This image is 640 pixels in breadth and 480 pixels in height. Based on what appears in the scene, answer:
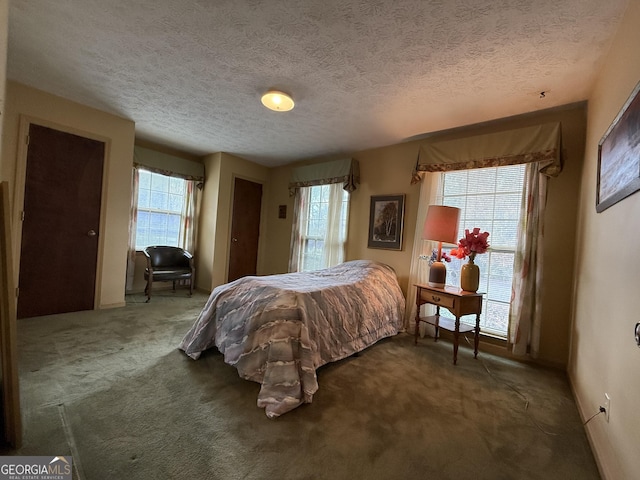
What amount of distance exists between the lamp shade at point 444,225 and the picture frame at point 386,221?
722 millimetres

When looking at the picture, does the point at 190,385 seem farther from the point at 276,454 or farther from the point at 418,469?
the point at 418,469

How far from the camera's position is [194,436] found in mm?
A: 1385

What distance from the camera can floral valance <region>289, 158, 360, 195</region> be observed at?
382cm

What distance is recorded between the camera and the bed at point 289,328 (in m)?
1.74

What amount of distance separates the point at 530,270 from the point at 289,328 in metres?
2.27

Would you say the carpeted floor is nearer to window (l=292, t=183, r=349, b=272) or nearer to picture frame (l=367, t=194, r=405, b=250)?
picture frame (l=367, t=194, r=405, b=250)

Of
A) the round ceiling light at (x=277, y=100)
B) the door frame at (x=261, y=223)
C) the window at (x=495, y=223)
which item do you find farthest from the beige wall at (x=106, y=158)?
the window at (x=495, y=223)

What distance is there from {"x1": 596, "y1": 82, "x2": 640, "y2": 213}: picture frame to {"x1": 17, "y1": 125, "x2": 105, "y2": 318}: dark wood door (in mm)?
4506

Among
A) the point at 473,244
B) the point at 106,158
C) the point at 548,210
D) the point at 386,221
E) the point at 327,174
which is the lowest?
the point at 473,244

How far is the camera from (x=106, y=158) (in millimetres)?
3266

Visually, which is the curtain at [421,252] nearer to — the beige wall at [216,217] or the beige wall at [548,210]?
the beige wall at [548,210]

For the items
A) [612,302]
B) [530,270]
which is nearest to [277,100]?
[612,302]

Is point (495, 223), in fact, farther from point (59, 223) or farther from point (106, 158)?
point (59, 223)

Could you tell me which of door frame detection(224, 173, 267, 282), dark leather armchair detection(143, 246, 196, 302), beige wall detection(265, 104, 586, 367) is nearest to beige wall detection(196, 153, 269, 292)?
door frame detection(224, 173, 267, 282)
